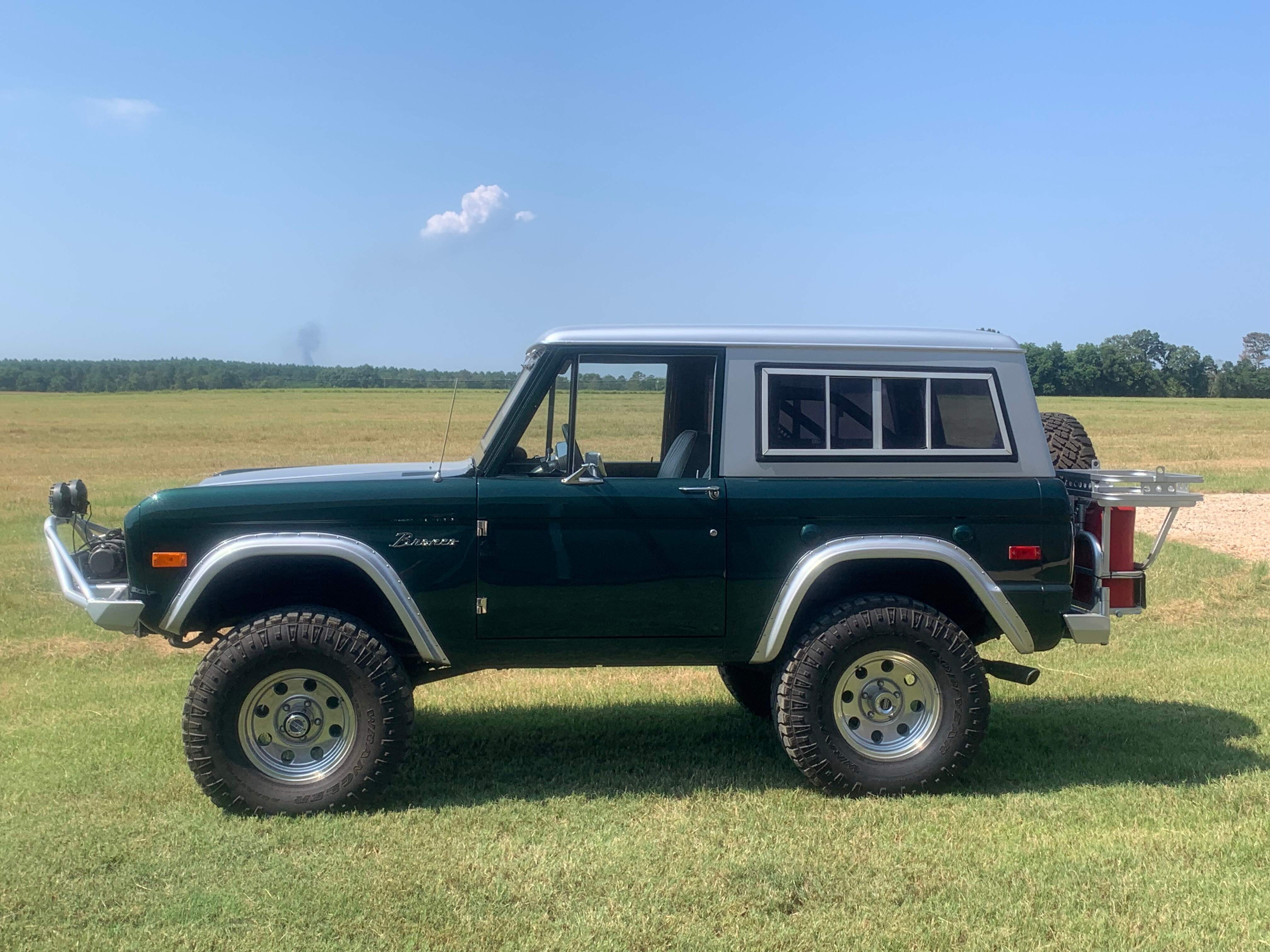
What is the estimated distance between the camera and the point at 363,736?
15.5ft

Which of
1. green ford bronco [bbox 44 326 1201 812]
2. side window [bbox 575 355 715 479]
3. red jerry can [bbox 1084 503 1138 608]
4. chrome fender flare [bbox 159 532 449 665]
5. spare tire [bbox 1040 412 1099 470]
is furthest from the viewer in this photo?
spare tire [bbox 1040 412 1099 470]

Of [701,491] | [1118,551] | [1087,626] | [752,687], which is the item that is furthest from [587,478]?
[1118,551]

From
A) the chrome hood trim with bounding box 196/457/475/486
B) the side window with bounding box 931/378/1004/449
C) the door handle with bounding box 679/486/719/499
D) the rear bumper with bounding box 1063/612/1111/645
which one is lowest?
the rear bumper with bounding box 1063/612/1111/645

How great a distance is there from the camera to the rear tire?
620cm

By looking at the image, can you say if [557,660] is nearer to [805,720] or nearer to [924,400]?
[805,720]

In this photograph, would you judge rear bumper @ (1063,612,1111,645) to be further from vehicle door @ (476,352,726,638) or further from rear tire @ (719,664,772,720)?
rear tire @ (719,664,772,720)

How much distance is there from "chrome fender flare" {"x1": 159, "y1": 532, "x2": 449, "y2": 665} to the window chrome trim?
5.52ft

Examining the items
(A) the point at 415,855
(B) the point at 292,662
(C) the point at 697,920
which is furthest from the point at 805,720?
(B) the point at 292,662

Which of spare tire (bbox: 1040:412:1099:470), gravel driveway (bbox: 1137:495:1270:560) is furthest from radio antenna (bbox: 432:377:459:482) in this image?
gravel driveway (bbox: 1137:495:1270:560)

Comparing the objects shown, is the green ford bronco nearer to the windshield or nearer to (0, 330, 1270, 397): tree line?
the windshield

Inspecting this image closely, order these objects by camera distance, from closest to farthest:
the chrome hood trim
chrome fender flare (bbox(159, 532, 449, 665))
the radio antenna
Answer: chrome fender flare (bbox(159, 532, 449, 665)), the radio antenna, the chrome hood trim

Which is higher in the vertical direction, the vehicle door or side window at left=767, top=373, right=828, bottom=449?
side window at left=767, top=373, right=828, bottom=449

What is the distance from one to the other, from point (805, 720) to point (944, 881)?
102 centimetres

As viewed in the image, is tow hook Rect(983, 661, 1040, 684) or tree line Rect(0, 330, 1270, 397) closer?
tow hook Rect(983, 661, 1040, 684)
